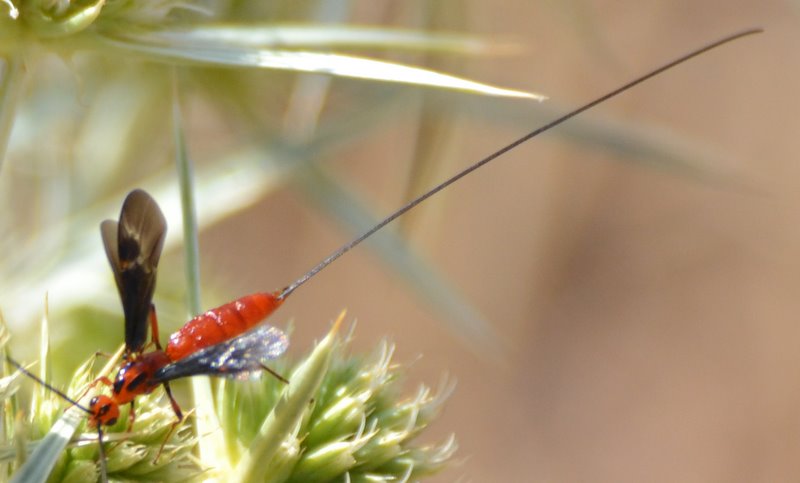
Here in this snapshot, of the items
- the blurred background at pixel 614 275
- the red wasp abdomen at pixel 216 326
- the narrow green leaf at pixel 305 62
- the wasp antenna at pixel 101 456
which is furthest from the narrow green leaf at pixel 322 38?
the blurred background at pixel 614 275

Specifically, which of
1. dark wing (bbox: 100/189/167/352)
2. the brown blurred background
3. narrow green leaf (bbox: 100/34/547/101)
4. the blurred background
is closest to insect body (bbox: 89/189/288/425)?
dark wing (bbox: 100/189/167/352)

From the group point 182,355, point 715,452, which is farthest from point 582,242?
point 182,355

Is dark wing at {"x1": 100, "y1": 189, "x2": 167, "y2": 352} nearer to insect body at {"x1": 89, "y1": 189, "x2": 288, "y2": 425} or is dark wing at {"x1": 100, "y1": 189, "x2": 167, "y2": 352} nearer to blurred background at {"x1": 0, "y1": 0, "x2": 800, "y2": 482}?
insect body at {"x1": 89, "y1": 189, "x2": 288, "y2": 425}

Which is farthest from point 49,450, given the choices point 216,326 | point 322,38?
point 322,38

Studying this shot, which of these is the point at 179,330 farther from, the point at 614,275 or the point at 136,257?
the point at 614,275

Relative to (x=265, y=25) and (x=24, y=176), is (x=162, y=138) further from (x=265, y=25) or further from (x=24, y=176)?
(x=265, y=25)
